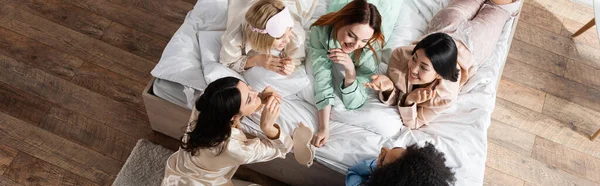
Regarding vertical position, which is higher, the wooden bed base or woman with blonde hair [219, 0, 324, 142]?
woman with blonde hair [219, 0, 324, 142]

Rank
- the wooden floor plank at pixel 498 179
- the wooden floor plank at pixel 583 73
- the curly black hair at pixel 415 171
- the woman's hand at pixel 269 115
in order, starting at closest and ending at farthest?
the curly black hair at pixel 415 171 < the woman's hand at pixel 269 115 < the wooden floor plank at pixel 498 179 < the wooden floor plank at pixel 583 73

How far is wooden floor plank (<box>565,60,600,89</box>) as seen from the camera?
2.32m

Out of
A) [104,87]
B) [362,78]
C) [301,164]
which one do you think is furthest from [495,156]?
[104,87]

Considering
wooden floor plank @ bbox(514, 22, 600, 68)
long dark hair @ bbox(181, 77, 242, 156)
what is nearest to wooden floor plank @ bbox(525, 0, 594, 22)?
wooden floor plank @ bbox(514, 22, 600, 68)

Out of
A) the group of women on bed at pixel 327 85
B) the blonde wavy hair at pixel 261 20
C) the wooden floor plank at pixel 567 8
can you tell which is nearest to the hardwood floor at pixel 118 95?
the wooden floor plank at pixel 567 8

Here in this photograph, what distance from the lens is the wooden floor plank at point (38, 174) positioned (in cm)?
179

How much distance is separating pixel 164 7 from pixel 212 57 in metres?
0.78

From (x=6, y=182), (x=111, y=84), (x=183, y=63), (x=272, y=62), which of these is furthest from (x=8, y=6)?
(x=272, y=62)

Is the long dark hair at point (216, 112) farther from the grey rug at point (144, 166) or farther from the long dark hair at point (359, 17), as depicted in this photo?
the grey rug at point (144, 166)

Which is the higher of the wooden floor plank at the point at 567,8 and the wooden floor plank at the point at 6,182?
the wooden floor plank at the point at 6,182

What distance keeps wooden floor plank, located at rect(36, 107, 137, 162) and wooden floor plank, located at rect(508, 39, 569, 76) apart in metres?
1.79

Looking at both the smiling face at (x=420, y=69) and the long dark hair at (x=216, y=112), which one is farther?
the smiling face at (x=420, y=69)

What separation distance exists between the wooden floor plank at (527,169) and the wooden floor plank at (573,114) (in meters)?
0.25

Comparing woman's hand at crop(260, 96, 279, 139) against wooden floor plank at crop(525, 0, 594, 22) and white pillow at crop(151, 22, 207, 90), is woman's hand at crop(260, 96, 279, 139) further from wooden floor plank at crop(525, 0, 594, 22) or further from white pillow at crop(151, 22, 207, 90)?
wooden floor plank at crop(525, 0, 594, 22)
